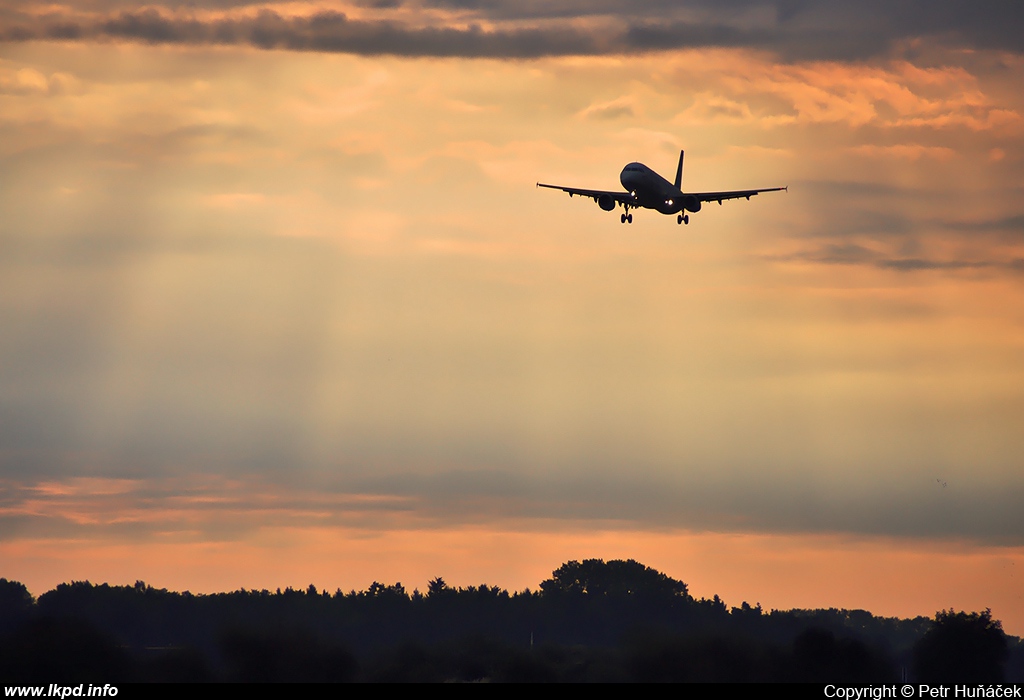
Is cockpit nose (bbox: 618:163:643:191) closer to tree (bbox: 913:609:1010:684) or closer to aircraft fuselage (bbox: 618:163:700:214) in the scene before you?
aircraft fuselage (bbox: 618:163:700:214)

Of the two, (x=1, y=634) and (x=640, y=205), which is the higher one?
(x=640, y=205)

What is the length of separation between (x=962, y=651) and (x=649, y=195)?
164 ft

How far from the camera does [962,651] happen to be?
126 m

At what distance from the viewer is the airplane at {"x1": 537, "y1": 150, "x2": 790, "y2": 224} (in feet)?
461

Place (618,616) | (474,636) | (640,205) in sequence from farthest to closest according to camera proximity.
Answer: (618,616) < (640,205) < (474,636)

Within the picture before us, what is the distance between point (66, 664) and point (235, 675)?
12265mm

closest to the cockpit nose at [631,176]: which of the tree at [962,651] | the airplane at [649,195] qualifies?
the airplane at [649,195]

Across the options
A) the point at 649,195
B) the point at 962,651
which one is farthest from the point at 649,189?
the point at 962,651

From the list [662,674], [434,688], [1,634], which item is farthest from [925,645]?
[1,634]

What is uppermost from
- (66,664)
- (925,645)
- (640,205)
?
(640,205)

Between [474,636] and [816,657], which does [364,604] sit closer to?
[474,636]

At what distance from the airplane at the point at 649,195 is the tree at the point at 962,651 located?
42826 mm

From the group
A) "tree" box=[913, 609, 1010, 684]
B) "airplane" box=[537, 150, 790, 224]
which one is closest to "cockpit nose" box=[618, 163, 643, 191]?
"airplane" box=[537, 150, 790, 224]

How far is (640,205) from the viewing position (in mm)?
141625
